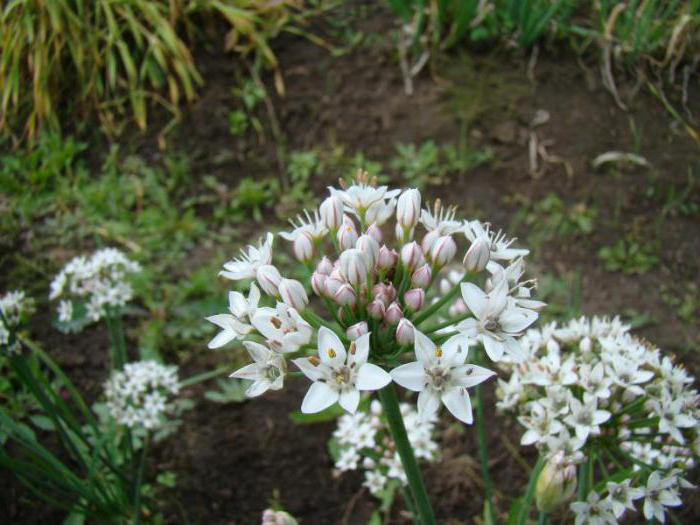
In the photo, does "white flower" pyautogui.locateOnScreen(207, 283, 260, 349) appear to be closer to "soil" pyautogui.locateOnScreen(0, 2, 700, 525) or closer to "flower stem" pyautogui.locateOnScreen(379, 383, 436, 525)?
"flower stem" pyautogui.locateOnScreen(379, 383, 436, 525)

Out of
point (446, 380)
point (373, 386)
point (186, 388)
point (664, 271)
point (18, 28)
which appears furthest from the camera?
point (18, 28)

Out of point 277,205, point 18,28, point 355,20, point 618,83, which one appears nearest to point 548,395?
point 277,205

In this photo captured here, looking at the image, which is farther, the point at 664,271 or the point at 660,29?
the point at 660,29

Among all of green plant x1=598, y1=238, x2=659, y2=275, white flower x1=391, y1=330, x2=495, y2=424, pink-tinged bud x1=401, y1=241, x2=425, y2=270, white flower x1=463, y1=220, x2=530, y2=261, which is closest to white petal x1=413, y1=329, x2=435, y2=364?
white flower x1=391, y1=330, x2=495, y2=424

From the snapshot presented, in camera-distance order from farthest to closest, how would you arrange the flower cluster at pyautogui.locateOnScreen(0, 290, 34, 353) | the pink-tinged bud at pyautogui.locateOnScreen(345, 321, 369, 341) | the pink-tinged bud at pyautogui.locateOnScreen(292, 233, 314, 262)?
the flower cluster at pyautogui.locateOnScreen(0, 290, 34, 353)
the pink-tinged bud at pyautogui.locateOnScreen(292, 233, 314, 262)
the pink-tinged bud at pyautogui.locateOnScreen(345, 321, 369, 341)

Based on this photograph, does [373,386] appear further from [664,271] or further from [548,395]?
[664,271]
